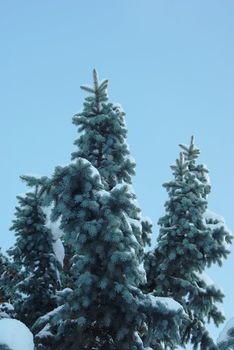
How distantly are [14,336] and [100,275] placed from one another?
2.54 m

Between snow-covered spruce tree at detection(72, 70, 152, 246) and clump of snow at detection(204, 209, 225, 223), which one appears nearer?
snow-covered spruce tree at detection(72, 70, 152, 246)

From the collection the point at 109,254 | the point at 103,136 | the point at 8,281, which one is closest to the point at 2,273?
the point at 8,281

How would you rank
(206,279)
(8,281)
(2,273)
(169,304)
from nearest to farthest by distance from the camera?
1. (169,304)
2. (206,279)
3. (8,281)
4. (2,273)

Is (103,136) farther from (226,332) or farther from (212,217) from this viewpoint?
(226,332)

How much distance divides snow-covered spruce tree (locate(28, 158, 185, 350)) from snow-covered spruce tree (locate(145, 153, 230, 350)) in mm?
3068

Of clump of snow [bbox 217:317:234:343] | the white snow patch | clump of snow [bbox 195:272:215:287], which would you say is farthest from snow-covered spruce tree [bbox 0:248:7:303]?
clump of snow [bbox 217:317:234:343]

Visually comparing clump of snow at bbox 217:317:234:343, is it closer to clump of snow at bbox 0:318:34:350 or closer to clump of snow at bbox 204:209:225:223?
clump of snow at bbox 204:209:225:223

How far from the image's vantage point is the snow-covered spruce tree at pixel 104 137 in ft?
46.4

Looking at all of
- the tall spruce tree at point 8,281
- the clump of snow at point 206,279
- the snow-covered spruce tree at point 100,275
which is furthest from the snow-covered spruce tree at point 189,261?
the tall spruce tree at point 8,281

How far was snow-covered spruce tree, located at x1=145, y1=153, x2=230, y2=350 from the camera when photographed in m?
14.4

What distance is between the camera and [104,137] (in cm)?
1437

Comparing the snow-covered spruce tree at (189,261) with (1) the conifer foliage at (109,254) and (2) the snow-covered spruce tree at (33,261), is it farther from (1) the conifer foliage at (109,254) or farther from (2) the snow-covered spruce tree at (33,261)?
(2) the snow-covered spruce tree at (33,261)

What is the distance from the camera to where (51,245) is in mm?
14914

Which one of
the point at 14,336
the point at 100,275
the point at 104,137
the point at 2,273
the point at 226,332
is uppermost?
the point at 104,137
